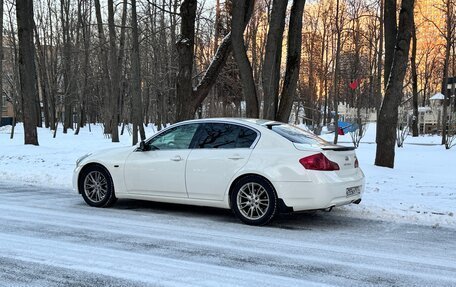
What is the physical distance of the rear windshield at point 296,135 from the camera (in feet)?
22.7

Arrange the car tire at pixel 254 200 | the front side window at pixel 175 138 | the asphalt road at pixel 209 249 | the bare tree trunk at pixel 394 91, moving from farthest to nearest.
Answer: the bare tree trunk at pixel 394 91
the front side window at pixel 175 138
the car tire at pixel 254 200
the asphalt road at pixel 209 249

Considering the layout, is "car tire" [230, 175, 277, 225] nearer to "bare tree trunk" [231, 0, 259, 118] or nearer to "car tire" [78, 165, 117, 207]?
"car tire" [78, 165, 117, 207]

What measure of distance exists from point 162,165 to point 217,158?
98cm

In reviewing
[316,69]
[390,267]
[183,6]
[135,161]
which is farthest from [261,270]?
[316,69]

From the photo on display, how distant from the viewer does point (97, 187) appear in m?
8.14

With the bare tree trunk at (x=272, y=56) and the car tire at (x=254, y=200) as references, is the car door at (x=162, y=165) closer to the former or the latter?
the car tire at (x=254, y=200)

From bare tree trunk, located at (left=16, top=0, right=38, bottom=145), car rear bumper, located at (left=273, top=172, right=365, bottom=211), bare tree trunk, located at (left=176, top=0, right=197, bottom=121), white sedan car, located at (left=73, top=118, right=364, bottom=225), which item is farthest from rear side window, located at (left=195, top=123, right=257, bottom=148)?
bare tree trunk, located at (left=16, top=0, right=38, bottom=145)

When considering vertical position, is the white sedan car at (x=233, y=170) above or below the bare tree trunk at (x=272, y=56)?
below

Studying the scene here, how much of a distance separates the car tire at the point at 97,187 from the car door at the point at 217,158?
1.60 metres

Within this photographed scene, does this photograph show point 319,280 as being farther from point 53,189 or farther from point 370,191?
point 53,189

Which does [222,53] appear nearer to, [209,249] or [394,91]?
[394,91]

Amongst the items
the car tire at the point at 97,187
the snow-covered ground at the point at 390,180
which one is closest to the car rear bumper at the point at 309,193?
the snow-covered ground at the point at 390,180

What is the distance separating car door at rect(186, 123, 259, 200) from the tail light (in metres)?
0.84

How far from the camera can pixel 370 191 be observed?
31.2 ft
